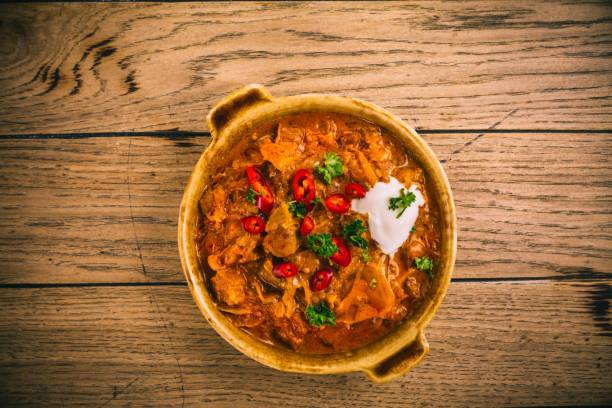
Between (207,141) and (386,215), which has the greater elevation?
(207,141)

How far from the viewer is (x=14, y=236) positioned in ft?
8.98

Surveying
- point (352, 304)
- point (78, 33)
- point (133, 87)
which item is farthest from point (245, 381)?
point (78, 33)

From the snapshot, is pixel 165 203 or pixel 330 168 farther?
pixel 165 203

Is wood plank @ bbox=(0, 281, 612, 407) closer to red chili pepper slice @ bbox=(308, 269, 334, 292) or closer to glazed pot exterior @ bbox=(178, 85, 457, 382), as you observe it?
glazed pot exterior @ bbox=(178, 85, 457, 382)

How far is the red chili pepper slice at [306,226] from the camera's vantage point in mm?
2219

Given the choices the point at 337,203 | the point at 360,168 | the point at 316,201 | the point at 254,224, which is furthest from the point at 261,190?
the point at 360,168

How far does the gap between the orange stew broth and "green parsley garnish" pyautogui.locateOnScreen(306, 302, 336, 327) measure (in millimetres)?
35

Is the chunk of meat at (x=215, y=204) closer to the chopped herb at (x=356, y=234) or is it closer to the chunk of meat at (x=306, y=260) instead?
the chunk of meat at (x=306, y=260)

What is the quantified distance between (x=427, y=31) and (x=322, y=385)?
239cm

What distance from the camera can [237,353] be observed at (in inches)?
107

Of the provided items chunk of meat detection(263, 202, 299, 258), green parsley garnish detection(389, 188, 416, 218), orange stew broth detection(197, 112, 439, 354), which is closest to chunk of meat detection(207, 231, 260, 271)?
orange stew broth detection(197, 112, 439, 354)

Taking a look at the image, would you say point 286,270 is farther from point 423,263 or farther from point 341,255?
point 423,263

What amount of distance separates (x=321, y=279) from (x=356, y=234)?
30 centimetres

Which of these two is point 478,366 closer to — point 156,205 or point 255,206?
point 255,206
